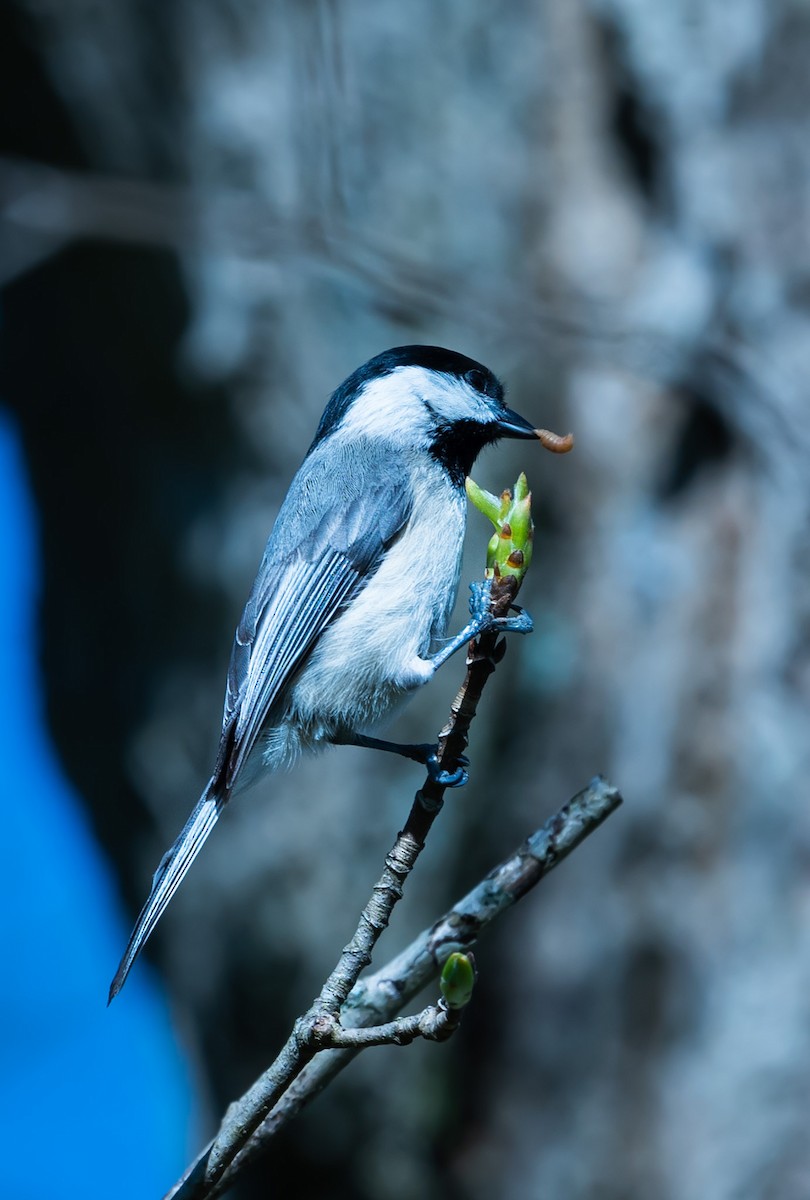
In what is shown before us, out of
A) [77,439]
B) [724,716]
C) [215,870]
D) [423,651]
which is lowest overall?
[423,651]

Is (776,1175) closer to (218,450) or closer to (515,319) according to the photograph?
(515,319)

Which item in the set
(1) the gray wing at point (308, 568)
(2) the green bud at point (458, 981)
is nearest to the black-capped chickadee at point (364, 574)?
(1) the gray wing at point (308, 568)

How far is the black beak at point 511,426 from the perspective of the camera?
133cm

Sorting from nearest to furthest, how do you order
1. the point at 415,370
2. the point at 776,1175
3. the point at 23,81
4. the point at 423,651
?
the point at 423,651 < the point at 415,370 < the point at 776,1175 < the point at 23,81

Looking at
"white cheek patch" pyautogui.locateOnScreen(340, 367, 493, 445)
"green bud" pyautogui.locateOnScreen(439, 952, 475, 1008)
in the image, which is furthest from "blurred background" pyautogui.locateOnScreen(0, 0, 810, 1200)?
"green bud" pyautogui.locateOnScreen(439, 952, 475, 1008)

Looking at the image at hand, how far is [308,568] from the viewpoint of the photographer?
1303mm

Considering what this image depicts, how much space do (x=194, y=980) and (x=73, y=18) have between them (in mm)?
2720

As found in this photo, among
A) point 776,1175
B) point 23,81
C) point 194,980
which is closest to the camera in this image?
point 776,1175

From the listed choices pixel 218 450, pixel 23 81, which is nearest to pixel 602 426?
pixel 218 450

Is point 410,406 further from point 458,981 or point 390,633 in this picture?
point 458,981

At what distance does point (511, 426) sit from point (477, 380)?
0.09 m

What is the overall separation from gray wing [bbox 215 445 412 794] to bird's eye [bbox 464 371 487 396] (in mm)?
149

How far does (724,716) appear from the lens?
2.81m

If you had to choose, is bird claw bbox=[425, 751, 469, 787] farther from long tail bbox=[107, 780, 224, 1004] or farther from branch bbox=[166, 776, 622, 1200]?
long tail bbox=[107, 780, 224, 1004]
